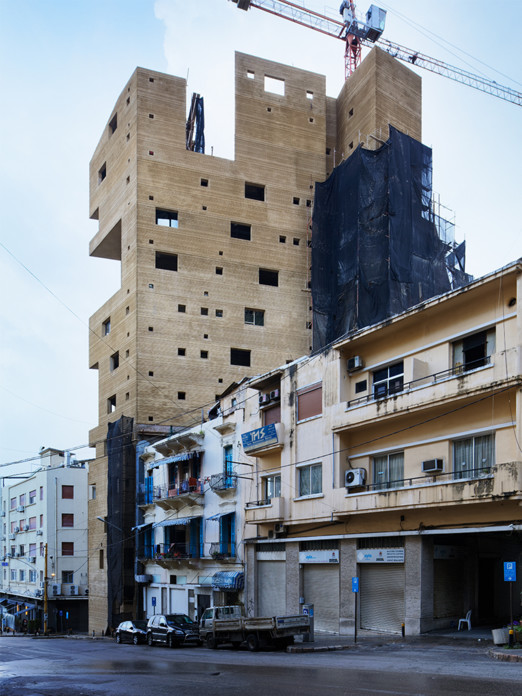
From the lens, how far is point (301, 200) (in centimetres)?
6625

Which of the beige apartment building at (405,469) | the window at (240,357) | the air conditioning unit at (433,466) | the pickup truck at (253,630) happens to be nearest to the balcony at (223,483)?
the beige apartment building at (405,469)

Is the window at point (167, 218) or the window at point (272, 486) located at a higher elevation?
the window at point (167, 218)

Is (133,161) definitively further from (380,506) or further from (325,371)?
(380,506)

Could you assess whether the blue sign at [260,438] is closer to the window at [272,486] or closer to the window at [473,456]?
the window at [272,486]

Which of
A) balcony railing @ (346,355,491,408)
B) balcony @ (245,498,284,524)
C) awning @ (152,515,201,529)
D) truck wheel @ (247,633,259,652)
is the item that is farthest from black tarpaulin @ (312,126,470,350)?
truck wheel @ (247,633,259,652)

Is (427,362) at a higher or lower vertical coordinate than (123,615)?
higher

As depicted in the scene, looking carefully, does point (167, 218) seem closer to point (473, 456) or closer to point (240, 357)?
point (240, 357)

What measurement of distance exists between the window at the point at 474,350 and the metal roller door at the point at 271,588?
15.3 m

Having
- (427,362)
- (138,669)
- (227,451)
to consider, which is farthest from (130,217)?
(138,669)

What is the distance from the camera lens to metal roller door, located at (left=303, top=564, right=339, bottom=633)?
112 ft

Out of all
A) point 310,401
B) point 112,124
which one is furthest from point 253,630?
point 112,124

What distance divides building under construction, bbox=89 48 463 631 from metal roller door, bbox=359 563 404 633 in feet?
86.4

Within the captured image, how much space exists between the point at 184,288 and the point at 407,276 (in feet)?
55.9

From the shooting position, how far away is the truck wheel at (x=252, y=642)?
93.1ft
